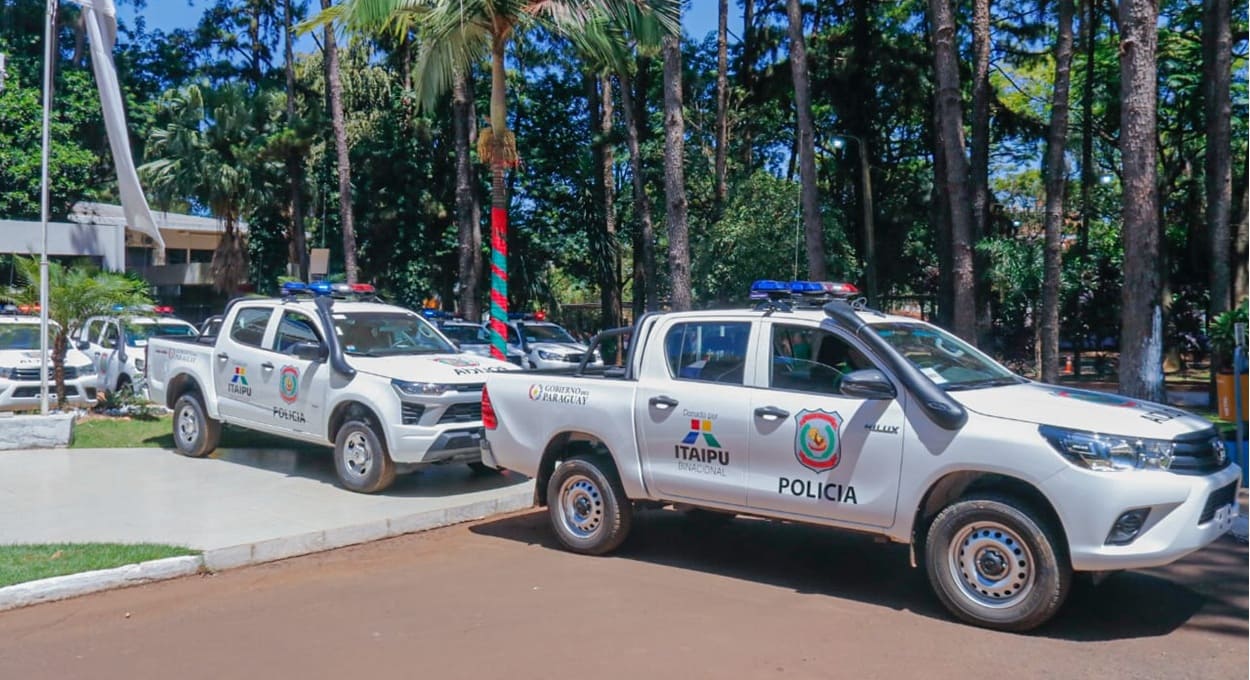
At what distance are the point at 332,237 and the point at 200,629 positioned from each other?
28993 mm

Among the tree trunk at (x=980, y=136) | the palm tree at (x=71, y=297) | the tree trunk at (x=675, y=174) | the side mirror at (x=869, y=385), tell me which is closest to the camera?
the side mirror at (x=869, y=385)

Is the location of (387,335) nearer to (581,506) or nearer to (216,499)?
(216,499)

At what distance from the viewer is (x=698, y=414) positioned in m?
7.30

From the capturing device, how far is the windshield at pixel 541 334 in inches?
912

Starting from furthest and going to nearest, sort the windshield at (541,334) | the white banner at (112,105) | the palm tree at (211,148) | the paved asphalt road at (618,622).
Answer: the palm tree at (211,148) → the windshield at (541,334) → the white banner at (112,105) → the paved asphalt road at (618,622)

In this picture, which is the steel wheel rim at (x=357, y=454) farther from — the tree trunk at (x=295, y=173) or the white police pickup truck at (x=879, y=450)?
the tree trunk at (x=295, y=173)

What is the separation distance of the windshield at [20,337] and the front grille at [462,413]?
886 centimetres

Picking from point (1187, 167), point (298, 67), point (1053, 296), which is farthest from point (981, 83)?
point (298, 67)

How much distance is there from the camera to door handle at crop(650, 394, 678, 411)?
294 inches

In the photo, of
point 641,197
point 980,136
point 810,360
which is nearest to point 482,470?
point 810,360

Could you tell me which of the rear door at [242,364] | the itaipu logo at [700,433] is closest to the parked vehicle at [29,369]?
the rear door at [242,364]

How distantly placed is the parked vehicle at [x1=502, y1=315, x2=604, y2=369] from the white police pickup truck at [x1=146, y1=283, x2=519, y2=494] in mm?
9609

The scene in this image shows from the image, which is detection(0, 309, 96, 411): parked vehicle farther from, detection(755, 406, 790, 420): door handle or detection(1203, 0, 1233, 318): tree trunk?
detection(1203, 0, 1233, 318): tree trunk

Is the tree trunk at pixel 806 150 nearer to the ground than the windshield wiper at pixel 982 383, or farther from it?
farther from it
